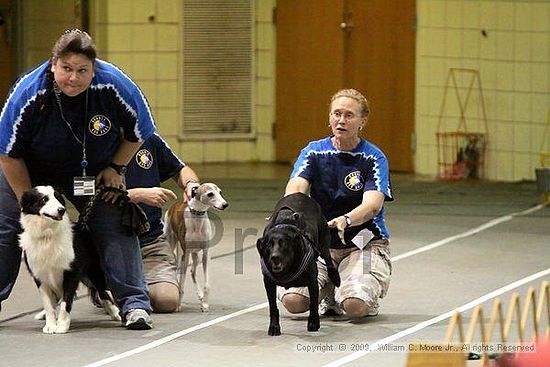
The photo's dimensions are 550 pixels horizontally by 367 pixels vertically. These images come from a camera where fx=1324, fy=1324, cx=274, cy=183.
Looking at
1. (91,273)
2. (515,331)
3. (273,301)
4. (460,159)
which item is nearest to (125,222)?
(91,273)

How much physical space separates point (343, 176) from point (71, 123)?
1362mm

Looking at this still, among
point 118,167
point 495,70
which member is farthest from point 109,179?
point 495,70

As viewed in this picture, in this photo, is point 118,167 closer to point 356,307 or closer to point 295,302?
point 295,302

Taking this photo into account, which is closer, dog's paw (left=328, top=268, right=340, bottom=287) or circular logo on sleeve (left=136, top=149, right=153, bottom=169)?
dog's paw (left=328, top=268, right=340, bottom=287)

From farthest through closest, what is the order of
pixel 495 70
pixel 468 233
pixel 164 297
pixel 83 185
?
pixel 495 70 < pixel 468 233 < pixel 164 297 < pixel 83 185

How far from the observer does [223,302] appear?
22.6ft

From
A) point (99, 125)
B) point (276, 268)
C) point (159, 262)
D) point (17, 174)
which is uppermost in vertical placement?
point (99, 125)

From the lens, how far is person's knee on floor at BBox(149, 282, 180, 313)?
659 centimetres

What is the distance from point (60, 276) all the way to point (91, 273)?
325mm

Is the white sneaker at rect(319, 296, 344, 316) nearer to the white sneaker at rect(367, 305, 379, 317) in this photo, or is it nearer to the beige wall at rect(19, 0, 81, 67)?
the white sneaker at rect(367, 305, 379, 317)

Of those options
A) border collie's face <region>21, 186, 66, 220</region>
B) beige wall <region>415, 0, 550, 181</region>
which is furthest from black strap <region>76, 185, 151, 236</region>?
beige wall <region>415, 0, 550, 181</region>

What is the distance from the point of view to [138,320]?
6.14 meters

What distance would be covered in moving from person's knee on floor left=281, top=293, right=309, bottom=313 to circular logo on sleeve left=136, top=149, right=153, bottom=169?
1.01m

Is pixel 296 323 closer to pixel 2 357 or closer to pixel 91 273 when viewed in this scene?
pixel 91 273
